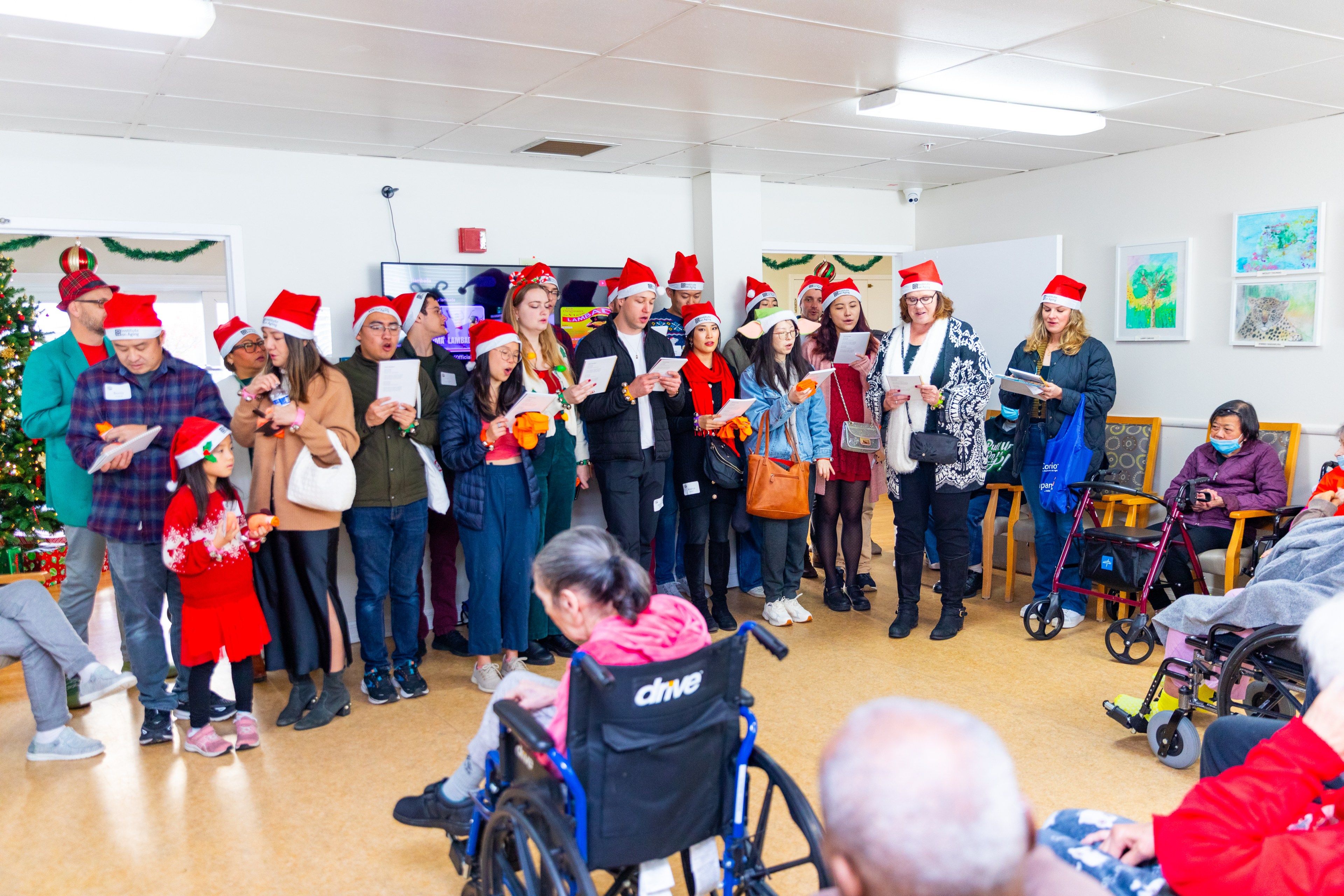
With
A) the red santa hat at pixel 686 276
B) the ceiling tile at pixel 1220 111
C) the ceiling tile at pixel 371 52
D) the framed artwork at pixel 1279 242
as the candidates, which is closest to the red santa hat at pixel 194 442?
the ceiling tile at pixel 371 52

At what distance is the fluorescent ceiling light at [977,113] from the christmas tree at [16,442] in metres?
4.18

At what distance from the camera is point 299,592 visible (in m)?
3.74

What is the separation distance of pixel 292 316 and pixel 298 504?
2.33 ft

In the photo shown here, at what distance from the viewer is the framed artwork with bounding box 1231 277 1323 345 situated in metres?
4.84

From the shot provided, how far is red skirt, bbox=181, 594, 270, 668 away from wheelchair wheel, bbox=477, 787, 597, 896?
1574 mm

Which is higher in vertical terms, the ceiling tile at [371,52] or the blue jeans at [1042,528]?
the ceiling tile at [371,52]

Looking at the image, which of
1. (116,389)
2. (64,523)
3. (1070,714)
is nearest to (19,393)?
(64,523)

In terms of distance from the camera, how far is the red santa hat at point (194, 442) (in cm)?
324

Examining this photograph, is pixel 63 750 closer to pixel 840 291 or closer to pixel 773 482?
pixel 773 482

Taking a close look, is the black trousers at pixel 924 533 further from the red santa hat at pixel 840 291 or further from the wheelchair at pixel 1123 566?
the red santa hat at pixel 840 291

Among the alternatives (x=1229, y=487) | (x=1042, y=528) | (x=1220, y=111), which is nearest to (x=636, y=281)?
(x=1042, y=528)

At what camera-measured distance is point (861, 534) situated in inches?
202

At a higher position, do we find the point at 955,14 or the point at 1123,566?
the point at 955,14

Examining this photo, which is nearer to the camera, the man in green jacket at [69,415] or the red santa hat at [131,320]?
the red santa hat at [131,320]
